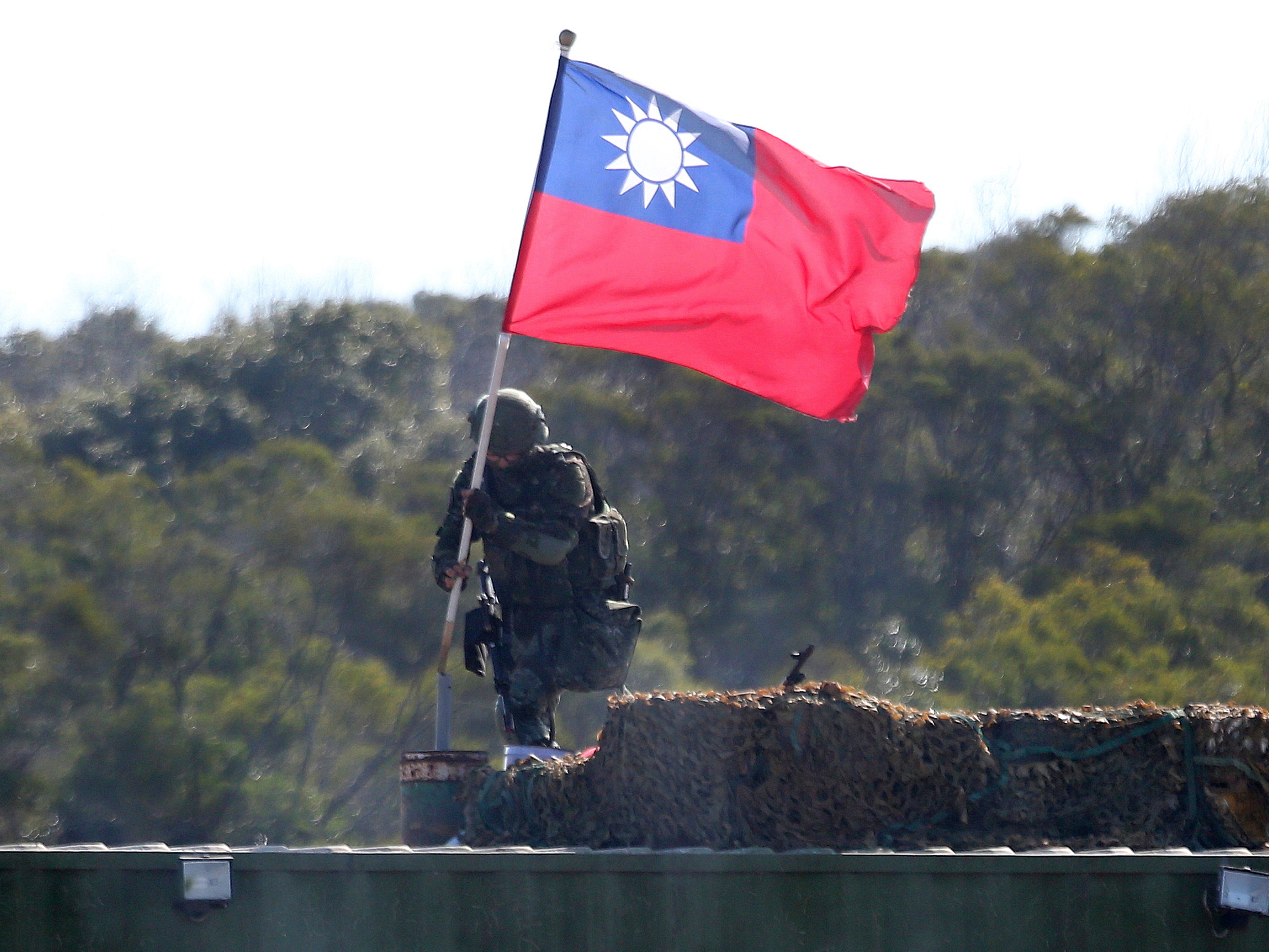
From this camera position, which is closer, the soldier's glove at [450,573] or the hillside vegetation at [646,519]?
the soldier's glove at [450,573]

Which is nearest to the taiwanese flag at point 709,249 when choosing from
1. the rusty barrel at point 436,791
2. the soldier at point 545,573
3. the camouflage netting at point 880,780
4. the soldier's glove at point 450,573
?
the soldier at point 545,573

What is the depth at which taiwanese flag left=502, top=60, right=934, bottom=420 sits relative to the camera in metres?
6.69

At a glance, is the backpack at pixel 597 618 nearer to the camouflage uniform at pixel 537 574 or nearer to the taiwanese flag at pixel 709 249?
the camouflage uniform at pixel 537 574

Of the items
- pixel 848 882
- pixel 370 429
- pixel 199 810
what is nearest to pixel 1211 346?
pixel 370 429

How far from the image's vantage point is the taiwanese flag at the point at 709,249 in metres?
6.69

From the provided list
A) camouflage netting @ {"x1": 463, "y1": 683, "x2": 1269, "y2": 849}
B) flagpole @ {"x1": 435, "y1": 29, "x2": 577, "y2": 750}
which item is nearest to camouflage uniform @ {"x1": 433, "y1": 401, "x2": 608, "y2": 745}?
flagpole @ {"x1": 435, "y1": 29, "x2": 577, "y2": 750}

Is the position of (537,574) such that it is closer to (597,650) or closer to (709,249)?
(597,650)

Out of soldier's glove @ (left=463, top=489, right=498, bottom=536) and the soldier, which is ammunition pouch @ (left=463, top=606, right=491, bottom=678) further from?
soldier's glove @ (left=463, top=489, right=498, bottom=536)

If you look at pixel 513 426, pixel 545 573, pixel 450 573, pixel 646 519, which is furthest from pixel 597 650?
pixel 646 519

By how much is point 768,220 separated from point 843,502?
1727 centimetres

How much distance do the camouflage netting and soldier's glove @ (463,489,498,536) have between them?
3.96 feet

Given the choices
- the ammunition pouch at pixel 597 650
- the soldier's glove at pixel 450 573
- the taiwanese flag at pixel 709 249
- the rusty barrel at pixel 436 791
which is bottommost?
the rusty barrel at pixel 436 791

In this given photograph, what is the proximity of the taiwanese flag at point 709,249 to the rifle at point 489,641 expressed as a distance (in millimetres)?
1045

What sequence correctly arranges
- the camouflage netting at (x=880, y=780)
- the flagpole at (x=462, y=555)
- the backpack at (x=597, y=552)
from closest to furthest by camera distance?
the camouflage netting at (x=880, y=780) < the flagpole at (x=462, y=555) < the backpack at (x=597, y=552)
